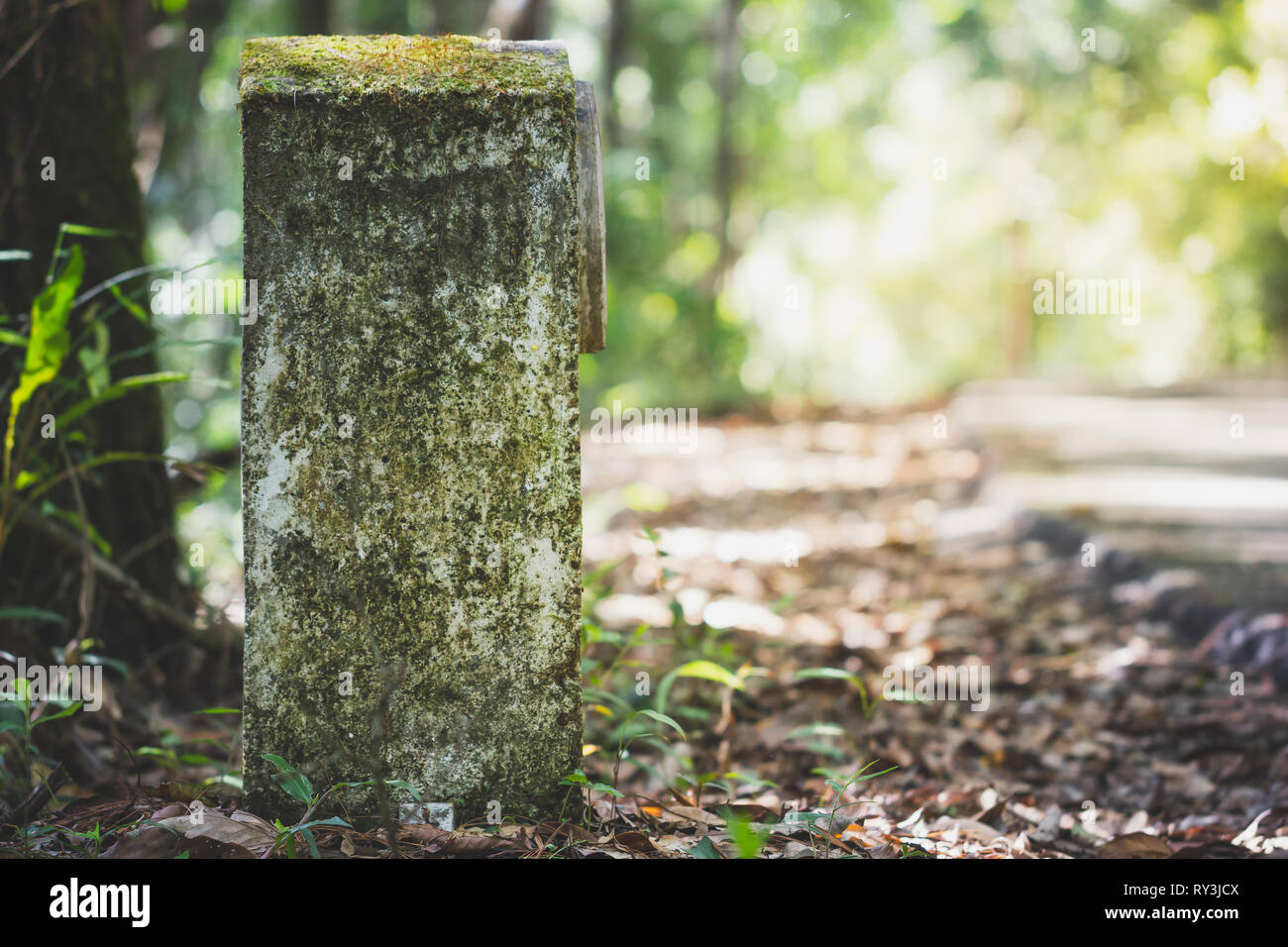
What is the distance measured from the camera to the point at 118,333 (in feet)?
9.48

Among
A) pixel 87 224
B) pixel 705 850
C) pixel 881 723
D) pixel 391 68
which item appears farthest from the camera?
pixel 881 723

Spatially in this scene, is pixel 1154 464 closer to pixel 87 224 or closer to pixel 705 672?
pixel 705 672

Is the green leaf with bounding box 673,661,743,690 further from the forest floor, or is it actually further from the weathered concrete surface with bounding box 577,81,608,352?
the weathered concrete surface with bounding box 577,81,608,352

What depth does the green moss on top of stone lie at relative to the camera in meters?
1.79

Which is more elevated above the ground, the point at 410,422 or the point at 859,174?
the point at 859,174

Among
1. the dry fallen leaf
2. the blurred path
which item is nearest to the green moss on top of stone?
the dry fallen leaf

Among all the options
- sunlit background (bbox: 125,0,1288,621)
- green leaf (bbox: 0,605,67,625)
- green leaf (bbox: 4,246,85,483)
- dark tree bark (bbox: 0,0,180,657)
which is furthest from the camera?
sunlit background (bbox: 125,0,1288,621)

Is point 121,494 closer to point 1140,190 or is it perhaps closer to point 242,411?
point 242,411

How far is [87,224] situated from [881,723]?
2.77 metres

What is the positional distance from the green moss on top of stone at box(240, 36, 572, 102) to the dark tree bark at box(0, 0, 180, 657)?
1.24 m

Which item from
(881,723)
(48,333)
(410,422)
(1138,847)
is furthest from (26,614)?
(1138,847)

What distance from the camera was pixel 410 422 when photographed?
1.80 metres

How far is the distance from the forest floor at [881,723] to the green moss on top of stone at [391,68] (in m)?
1.29
